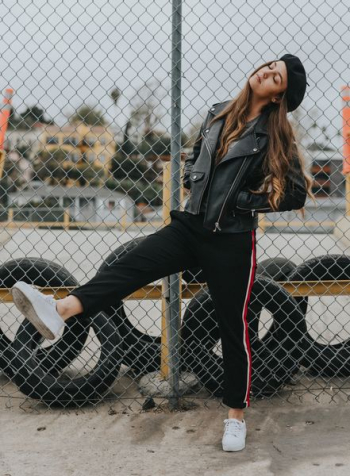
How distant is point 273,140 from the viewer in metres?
2.67

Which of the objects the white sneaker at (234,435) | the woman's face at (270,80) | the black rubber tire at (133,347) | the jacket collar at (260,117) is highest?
the woman's face at (270,80)

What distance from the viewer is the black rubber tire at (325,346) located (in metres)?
3.57

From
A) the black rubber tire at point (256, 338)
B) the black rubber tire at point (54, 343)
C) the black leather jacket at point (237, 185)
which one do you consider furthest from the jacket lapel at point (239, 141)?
the black rubber tire at point (54, 343)

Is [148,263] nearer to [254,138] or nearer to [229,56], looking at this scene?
[254,138]

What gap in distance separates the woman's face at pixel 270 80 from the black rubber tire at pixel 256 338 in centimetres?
110

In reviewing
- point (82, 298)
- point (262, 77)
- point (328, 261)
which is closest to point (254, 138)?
point (262, 77)

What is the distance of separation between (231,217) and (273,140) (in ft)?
1.27

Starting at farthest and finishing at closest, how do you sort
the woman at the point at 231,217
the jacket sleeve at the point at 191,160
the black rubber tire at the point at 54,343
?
1. the black rubber tire at the point at 54,343
2. the jacket sleeve at the point at 191,160
3. the woman at the point at 231,217

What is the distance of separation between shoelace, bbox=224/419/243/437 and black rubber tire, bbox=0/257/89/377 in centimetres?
106

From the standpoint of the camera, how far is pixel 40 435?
9.71ft

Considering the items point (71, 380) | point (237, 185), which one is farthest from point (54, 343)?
point (237, 185)

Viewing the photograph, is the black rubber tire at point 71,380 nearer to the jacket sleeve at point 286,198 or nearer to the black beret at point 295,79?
the jacket sleeve at point 286,198

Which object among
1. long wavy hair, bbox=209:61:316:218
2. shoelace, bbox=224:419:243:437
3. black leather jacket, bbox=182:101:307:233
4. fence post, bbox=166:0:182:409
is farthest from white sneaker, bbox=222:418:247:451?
long wavy hair, bbox=209:61:316:218

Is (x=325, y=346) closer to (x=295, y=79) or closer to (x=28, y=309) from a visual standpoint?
(x=295, y=79)
